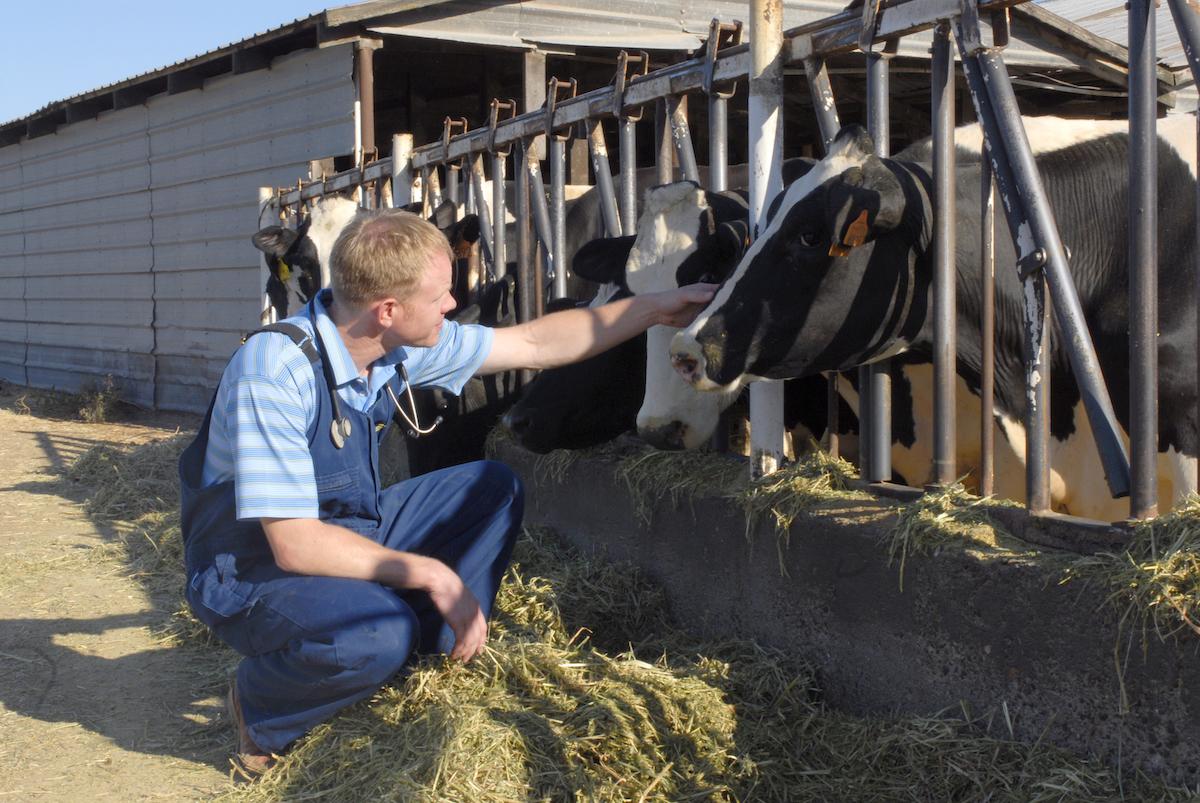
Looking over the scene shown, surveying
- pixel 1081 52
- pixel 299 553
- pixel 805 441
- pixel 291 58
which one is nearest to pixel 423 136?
pixel 291 58

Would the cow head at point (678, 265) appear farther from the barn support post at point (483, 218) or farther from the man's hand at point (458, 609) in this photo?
the barn support post at point (483, 218)

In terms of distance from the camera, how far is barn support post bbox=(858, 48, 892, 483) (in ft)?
11.6

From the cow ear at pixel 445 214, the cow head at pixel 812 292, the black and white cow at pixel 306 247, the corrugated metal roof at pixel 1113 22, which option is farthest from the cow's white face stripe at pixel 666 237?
the corrugated metal roof at pixel 1113 22

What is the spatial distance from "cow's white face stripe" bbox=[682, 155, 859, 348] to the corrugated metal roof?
698 cm

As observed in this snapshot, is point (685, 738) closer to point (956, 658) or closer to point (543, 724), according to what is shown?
point (543, 724)

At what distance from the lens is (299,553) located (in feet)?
10.0

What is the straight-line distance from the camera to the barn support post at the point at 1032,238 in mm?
2799

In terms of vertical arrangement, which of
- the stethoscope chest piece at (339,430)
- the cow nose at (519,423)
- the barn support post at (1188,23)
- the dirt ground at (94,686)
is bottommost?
the dirt ground at (94,686)

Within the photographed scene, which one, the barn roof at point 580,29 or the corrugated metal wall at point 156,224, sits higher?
the barn roof at point 580,29

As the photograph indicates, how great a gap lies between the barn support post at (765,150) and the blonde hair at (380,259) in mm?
1161

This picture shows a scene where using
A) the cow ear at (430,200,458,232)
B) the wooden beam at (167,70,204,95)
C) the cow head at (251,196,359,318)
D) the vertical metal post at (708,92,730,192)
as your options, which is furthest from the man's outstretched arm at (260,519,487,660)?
the wooden beam at (167,70,204,95)

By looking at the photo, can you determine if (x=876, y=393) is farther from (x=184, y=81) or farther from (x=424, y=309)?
Answer: (x=184, y=81)

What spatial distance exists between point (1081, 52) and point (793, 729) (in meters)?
7.36

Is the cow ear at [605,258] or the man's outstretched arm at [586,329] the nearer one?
the man's outstretched arm at [586,329]
